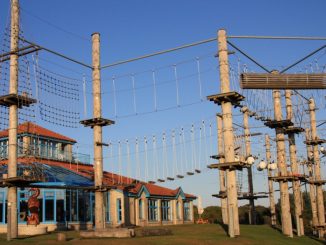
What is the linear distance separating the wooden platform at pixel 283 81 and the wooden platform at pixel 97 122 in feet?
33.2

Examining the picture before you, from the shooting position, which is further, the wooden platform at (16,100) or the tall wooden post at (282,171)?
the tall wooden post at (282,171)

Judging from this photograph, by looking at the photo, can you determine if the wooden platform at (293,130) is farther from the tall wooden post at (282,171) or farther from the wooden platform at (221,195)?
the wooden platform at (221,195)

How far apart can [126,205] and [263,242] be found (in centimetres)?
2743

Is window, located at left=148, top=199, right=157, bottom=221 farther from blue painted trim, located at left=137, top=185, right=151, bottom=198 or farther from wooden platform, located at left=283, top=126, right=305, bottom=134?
wooden platform, located at left=283, top=126, right=305, bottom=134

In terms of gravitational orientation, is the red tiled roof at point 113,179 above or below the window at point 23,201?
above

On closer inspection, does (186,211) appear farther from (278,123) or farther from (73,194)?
(278,123)

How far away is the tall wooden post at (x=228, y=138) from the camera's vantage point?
29.8 meters

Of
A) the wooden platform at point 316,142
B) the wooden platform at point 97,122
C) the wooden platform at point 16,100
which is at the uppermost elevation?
the wooden platform at point 16,100

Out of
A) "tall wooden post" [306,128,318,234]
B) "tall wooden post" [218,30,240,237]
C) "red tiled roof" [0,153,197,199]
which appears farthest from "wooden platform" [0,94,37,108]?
"tall wooden post" [306,128,318,234]

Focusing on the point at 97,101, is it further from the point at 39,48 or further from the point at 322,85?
the point at 322,85

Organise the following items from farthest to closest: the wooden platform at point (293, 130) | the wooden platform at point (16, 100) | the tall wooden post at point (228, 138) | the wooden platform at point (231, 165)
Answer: the wooden platform at point (293, 130)
the wooden platform at point (16, 100)
the tall wooden post at point (228, 138)
the wooden platform at point (231, 165)

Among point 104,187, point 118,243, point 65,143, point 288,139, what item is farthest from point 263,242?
point 65,143

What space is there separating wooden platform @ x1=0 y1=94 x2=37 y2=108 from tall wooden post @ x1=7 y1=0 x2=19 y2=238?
0.30 metres

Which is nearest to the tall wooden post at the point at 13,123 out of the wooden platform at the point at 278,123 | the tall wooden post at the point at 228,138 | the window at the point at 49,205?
the tall wooden post at the point at 228,138
